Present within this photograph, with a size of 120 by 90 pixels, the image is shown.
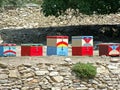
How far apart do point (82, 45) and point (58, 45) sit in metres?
0.89

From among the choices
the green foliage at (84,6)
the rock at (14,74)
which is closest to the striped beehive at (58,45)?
the rock at (14,74)

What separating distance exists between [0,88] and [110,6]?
14.1 m

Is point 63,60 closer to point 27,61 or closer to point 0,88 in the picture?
point 27,61

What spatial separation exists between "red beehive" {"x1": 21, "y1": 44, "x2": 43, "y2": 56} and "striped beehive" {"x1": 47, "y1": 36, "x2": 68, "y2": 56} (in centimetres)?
42

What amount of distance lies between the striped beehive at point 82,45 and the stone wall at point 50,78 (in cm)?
88

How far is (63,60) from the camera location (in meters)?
17.6

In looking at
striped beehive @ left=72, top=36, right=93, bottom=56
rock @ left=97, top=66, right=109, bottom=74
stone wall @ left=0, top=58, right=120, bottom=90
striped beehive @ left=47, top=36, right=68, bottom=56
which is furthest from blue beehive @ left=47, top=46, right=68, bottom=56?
rock @ left=97, top=66, right=109, bottom=74

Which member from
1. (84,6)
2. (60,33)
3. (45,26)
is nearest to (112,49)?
(84,6)

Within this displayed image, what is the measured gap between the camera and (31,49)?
58.6 feet

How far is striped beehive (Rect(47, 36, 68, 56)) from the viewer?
59.0 feet

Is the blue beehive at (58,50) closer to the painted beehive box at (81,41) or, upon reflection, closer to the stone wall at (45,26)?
the painted beehive box at (81,41)

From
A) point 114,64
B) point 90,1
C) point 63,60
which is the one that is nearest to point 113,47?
point 114,64

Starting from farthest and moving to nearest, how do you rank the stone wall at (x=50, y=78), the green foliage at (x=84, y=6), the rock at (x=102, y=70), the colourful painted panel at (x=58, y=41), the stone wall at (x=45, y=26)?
the stone wall at (x=45, y=26), the green foliage at (x=84, y=6), the colourful painted panel at (x=58, y=41), the rock at (x=102, y=70), the stone wall at (x=50, y=78)

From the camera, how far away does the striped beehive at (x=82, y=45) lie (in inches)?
714
